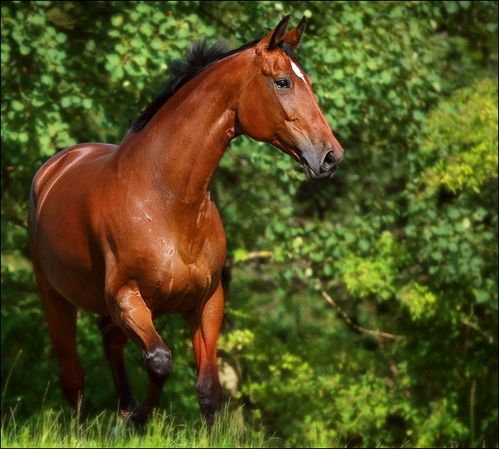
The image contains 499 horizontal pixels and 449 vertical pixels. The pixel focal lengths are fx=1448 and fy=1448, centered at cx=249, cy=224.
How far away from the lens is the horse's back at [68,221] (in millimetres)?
7754

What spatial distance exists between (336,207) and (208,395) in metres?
8.55

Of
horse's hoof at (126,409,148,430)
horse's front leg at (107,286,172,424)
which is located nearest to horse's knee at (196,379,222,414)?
horse's front leg at (107,286,172,424)

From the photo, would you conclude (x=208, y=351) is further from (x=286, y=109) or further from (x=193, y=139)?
(x=286, y=109)

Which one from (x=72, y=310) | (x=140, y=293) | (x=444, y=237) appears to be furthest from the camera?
(x=444, y=237)

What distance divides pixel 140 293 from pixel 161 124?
0.86m

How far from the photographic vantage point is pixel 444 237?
12.5 meters

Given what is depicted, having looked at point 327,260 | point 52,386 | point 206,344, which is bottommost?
point 52,386

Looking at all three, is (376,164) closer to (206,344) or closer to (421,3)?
(421,3)

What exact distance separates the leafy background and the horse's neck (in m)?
3.30

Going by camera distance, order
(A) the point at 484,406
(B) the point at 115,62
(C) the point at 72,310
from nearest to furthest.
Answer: (C) the point at 72,310 → (B) the point at 115,62 → (A) the point at 484,406

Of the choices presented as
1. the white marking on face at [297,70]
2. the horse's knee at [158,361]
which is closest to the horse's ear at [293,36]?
the white marking on face at [297,70]

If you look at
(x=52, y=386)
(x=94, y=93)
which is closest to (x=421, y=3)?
(x=94, y=93)

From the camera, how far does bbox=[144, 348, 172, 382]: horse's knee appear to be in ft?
23.5

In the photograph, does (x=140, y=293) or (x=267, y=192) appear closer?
(x=140, y=293)
